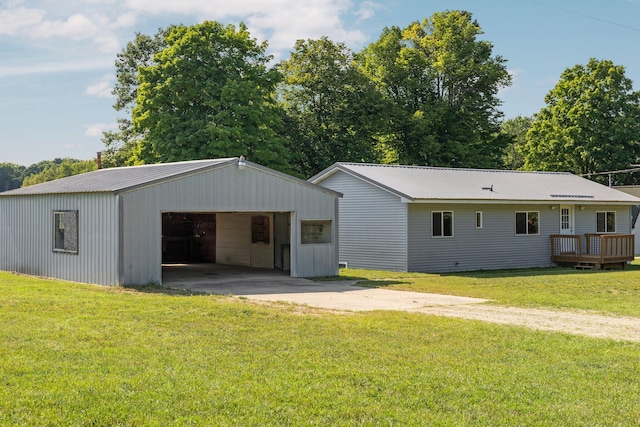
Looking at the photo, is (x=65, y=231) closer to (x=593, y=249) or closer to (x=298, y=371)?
(x=298, y=371)

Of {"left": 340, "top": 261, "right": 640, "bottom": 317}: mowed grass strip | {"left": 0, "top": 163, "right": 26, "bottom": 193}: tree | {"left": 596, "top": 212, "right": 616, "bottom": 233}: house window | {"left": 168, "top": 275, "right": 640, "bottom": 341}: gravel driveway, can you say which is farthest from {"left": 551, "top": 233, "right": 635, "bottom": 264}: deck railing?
{"left": 0, "top": 163, "right": 26, "bottom": 193}: tree

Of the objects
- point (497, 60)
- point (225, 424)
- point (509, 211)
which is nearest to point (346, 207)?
point (509, 211)

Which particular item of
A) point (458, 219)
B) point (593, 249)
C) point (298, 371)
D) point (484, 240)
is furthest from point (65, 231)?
point (593, 249)

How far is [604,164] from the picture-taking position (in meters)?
47.1

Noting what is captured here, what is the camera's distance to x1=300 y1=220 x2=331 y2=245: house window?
2070cm

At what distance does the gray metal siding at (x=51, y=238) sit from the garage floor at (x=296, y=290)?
1.79m

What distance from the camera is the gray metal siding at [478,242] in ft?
78.8

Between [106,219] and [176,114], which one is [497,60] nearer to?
[176,114]

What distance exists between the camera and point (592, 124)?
47.2 m

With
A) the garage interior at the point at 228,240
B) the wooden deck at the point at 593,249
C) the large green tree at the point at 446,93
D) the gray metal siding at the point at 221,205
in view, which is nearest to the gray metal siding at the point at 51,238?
the gray metal siding at the point at 221,205

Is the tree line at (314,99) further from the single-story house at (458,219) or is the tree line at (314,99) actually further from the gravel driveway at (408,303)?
the gravel driveway at (408,303)

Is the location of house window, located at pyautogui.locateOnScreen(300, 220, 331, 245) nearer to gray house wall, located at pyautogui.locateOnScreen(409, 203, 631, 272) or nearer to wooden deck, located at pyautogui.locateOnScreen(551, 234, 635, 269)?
gray house wall, located at pyautogui.locateOnScreen(409, 203, 631, 272)

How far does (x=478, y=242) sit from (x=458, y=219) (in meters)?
1.22

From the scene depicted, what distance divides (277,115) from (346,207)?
11069 mm
